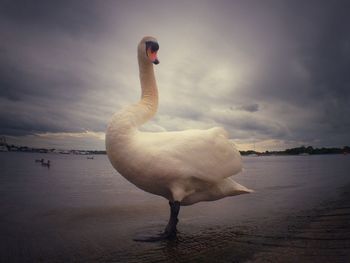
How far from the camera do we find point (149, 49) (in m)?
6.28

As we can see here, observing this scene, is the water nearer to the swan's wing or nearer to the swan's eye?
the swan's wing

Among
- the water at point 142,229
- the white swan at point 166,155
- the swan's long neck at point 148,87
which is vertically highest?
the swan's long neck at point 148,87

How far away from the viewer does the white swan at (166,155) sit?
5.36 m

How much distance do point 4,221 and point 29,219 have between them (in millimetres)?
611

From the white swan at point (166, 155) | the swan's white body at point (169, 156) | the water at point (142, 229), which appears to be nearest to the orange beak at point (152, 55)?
the white swan at point (166, 155)

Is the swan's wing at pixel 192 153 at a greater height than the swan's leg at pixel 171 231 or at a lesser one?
greater

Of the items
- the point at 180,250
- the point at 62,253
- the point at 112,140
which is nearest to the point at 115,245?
the point at 62,253

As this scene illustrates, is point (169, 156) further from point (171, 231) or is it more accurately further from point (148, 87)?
point (148, 87)

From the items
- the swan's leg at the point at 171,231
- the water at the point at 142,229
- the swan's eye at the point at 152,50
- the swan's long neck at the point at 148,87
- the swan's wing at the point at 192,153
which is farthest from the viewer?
the swan's long neck at the point at 148,87

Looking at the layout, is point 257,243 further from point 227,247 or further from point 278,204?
point 278,204

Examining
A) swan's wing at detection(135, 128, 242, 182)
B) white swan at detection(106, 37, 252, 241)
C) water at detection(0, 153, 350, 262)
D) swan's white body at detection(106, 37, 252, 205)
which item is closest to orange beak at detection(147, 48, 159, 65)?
white swan at detection(106, 37, 252, 241)

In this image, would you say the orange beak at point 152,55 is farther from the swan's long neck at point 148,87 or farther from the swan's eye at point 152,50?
the swan's long neck at point 148,87

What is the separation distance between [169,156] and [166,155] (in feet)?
0.20

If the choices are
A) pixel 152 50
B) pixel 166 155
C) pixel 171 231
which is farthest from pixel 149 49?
pixel 171 231
